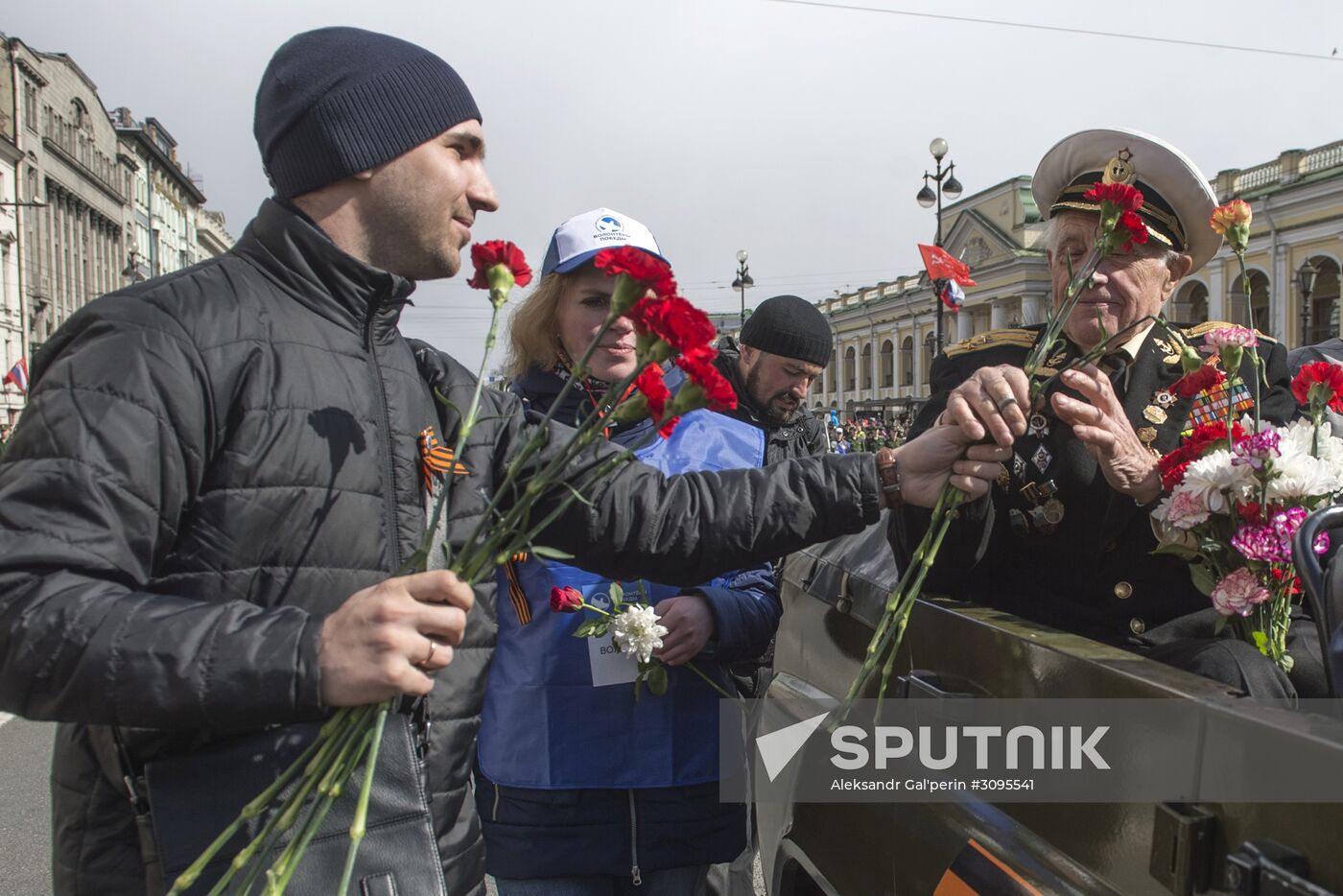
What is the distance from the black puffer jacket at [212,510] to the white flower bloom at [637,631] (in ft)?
1.55

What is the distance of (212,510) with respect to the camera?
4.49ft

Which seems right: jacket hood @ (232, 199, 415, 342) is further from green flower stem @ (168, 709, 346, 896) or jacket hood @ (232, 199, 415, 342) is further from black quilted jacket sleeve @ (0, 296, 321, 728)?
green flower stem @ (168, 709, 346, 896)

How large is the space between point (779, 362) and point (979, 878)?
2.89 meters

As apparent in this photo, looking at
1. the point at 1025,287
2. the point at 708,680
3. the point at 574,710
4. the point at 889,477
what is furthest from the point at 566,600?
the point at 1025,287

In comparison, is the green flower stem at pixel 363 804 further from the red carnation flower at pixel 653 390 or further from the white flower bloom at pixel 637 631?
the white flower bloom at pixel 637 631

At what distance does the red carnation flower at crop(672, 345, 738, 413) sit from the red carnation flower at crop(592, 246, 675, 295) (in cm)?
9

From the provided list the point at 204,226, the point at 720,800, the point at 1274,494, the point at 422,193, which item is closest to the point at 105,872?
the point at 422,193

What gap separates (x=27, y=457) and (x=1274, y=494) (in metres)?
1.71

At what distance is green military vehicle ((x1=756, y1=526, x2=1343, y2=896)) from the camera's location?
1168 mm

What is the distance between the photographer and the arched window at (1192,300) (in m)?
51.1

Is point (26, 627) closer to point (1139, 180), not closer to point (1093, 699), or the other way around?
point (1093, 699)

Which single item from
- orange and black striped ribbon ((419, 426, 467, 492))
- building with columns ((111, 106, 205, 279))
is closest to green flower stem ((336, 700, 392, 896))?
orange and black striped ribbon ((419, 426, 467, 492))

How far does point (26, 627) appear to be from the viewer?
1.15 meters

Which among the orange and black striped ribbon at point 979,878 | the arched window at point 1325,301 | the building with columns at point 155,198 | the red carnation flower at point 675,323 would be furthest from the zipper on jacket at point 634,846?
the building with columns at point 155,198
